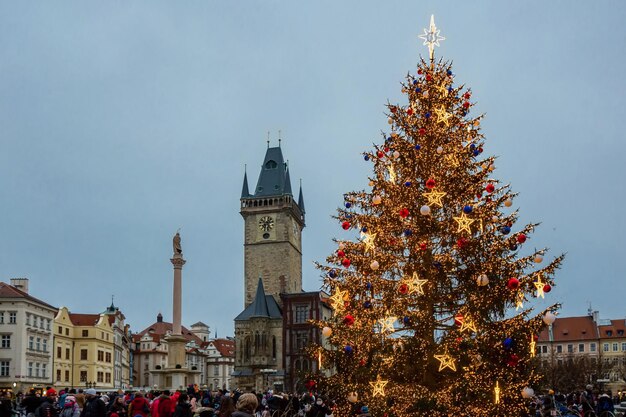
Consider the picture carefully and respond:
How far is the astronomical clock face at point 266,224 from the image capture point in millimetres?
88875

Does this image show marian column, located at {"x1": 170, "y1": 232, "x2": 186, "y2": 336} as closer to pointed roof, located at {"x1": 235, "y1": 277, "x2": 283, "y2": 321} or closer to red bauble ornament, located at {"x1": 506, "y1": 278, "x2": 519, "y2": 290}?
pointed roof, located at {"x1": 235, "y1": 277, "x2": 283, "y2": 321}

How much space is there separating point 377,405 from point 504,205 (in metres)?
5.32

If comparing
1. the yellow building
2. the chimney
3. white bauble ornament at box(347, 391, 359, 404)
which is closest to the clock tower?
the yellow building

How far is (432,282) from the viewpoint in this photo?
15664mm

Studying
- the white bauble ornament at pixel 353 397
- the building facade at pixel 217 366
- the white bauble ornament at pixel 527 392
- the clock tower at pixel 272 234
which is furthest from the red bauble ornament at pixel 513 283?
the building facade at pixel 217 366

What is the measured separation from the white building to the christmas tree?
51.8 meters

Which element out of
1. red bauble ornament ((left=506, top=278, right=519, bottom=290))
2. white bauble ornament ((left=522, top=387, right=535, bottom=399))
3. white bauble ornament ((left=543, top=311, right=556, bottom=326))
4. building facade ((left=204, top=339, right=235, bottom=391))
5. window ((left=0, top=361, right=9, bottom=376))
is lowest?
building facade ((left=204, top=339, right=235, bottom=391))

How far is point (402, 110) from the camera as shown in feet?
57.7

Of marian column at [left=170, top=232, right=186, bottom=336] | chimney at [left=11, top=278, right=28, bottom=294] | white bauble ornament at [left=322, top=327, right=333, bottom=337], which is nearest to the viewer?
white bauble ornament at [left=322, top=327, right=333, bottom=337]

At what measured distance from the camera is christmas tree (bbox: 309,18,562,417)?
1455 centimetres

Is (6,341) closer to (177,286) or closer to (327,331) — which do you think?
(177,286)

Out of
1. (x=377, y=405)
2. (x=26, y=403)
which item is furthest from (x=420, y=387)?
(x=26, y=403)

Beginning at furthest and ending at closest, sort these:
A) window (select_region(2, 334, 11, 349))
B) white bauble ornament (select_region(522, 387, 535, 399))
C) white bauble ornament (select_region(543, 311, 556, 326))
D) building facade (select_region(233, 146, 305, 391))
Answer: building facade (select_region(233, 146, 305, 391))
window (select_region(2, 334, 11, 349))
white bauble ornament (select_region(543, 311, 556, 326))
white bauble ornament (select_region(522, 387, 535, 399))

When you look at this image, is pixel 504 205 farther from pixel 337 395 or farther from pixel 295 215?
pixel 295 215
